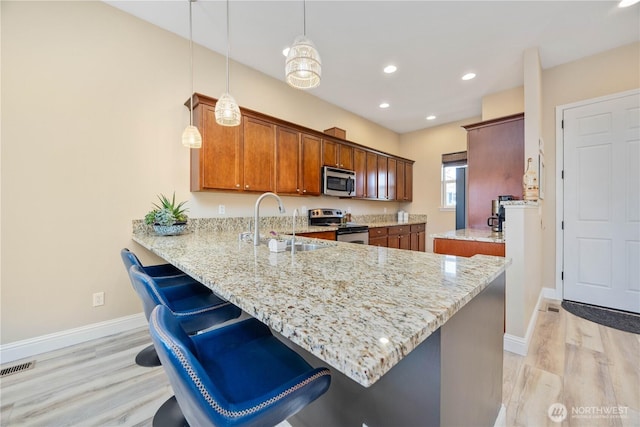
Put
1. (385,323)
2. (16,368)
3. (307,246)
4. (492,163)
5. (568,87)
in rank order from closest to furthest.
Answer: (385,323)
(16,368)
(307,246)
(568,87)
(492,163)

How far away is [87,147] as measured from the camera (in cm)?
229

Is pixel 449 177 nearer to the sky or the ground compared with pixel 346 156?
nearer to the ground

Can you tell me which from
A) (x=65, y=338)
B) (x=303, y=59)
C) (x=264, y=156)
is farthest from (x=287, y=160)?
(x=65, y=338)

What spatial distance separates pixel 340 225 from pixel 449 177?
2841 mm

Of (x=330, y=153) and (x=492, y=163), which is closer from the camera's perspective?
(x=492, y=163)

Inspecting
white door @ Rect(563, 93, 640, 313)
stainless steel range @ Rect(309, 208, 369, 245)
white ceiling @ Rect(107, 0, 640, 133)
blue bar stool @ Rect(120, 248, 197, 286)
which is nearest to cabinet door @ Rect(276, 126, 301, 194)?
stainless steel range @ Rect(309, 208, 369, 245)

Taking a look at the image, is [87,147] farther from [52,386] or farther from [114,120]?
[52,386]

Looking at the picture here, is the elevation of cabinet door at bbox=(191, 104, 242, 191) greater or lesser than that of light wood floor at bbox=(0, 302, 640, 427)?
greater

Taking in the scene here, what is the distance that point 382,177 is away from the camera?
5090 millimetres

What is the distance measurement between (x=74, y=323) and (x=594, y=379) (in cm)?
404

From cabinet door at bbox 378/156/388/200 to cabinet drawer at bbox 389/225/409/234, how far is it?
0.67 m

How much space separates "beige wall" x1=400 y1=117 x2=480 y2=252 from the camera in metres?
5.23

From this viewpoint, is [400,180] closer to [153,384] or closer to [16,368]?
[153,384]

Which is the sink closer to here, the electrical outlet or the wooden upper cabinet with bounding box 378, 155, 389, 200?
the electrical outlet
